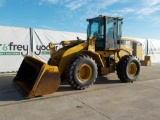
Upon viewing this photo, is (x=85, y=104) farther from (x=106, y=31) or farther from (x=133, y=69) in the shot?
(x=133, y=69)

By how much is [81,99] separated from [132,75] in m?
3.44

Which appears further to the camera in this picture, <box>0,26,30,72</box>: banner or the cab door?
<box>0,26,30,72</box>: banner

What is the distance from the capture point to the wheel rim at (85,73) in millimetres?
6633

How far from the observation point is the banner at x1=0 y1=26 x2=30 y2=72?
1081 cm

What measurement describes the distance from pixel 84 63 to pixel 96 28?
217cm

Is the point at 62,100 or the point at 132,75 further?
the point at 132,75

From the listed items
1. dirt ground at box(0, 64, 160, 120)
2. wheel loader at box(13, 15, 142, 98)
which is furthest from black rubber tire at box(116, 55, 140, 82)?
dirt ground at box(0, 64, 160, 120)

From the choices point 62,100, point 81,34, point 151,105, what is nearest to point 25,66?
point 62,100

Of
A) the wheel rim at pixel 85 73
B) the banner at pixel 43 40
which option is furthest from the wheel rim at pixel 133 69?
the banner at pixel 43 40

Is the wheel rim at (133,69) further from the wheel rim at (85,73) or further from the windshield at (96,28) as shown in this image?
the wheel rim at (85,73)

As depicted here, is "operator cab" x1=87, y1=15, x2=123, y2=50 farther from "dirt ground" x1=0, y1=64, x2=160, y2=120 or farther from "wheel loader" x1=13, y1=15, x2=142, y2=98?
"dirt ground" x1=0, y1=64, x2=160, y2=120

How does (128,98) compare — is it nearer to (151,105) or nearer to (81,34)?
(151,105)

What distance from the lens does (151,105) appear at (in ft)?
16.5

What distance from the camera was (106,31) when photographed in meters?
7.71
